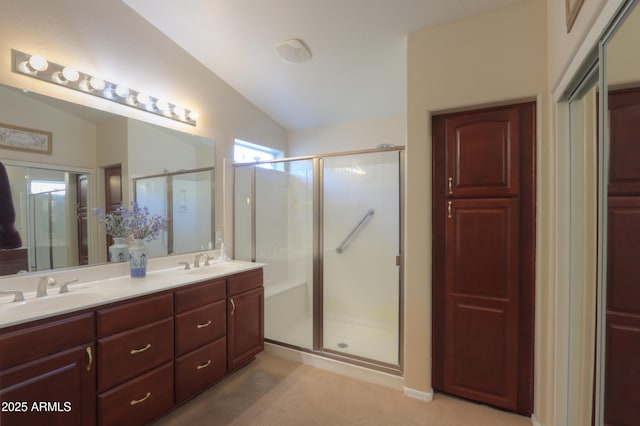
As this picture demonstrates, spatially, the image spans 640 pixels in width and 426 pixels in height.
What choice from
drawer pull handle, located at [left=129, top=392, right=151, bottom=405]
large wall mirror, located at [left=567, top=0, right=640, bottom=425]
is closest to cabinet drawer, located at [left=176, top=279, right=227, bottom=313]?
drawer pull handle, located at [left=129, top=392, right=151, bottom=405]

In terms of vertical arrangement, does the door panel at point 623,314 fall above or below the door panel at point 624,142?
below

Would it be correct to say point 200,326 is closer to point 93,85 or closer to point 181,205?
point 181,205

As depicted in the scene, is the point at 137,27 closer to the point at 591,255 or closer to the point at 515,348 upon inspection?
the point at 591,255

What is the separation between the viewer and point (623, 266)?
1131 mm

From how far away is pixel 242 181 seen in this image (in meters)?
3.17

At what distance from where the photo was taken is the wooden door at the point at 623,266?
1.08 m

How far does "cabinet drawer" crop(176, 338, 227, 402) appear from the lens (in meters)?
1.92

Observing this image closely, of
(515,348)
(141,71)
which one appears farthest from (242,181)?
(515,348)

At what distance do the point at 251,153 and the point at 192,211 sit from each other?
1.15m

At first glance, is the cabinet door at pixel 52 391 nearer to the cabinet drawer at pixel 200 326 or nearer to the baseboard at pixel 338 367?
the cabinet drawer at pixel 200 326

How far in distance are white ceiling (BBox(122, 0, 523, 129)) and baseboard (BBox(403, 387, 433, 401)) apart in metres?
2.56

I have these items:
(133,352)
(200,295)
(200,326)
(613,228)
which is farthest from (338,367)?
(613,228)

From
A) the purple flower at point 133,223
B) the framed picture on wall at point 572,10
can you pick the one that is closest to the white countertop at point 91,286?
the purple flower at point 133,223

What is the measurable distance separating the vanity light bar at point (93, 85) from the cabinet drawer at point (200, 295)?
4.81 ft
